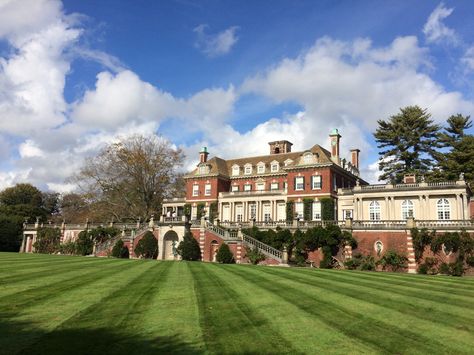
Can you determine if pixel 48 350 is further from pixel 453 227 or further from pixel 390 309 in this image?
pixel 453 227

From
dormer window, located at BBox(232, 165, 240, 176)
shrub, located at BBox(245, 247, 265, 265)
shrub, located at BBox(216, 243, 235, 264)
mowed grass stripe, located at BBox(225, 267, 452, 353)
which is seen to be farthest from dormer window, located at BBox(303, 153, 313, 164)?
mowed grass stripe, located at BBox(225, 267, 452, 353)

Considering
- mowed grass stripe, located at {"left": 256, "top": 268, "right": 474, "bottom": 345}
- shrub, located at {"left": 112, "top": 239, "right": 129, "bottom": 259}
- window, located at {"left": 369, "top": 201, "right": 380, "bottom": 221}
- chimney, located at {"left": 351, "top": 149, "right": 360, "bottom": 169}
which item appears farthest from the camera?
chimney, located at {"left": 351, "top": 149, "right": 360, "bottom": 169}

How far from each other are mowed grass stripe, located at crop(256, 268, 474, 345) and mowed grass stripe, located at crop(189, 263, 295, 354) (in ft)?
12.2

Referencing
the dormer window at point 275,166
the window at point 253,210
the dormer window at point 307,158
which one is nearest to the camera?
the dormer window at point 307,158

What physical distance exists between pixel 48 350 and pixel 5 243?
6671cm

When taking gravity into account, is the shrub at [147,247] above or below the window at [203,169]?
below

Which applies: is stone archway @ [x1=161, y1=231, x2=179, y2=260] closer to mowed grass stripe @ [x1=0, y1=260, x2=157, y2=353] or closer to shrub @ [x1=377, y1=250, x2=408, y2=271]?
shrub @ [x1=377, y1=250, x2=408, y2=271]

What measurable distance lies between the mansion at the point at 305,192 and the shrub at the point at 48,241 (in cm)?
1693

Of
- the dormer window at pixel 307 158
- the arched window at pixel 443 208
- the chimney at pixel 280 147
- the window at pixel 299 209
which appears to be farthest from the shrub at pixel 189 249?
the arched window at pixel 443 208

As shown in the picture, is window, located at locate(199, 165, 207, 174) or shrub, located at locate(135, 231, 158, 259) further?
window, located at locate(199, 165, 207, 174)

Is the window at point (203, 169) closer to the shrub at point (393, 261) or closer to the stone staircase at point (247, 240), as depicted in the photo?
the stone staircase at point (247, 240)

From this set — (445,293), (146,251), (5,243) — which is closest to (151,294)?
(445,293)

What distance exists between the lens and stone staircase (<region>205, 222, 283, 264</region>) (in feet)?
121

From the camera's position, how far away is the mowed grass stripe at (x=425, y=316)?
30.1 feet
